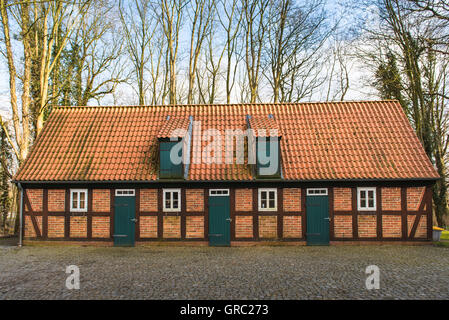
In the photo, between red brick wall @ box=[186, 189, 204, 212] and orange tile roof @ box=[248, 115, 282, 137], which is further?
orange tile roof @ box=[248, 115, 282, 137]

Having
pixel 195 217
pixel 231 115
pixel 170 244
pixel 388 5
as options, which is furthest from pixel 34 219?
pixel 388 5

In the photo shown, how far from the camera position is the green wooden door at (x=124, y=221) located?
12.4 metres

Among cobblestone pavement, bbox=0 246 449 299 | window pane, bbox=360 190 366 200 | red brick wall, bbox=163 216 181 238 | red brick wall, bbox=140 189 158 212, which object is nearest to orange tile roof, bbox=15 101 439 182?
red brick wall, bbox=140 189 158 212

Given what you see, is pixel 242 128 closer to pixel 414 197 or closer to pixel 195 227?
pixel 195 227

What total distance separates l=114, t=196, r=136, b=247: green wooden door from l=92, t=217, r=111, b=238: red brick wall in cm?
32

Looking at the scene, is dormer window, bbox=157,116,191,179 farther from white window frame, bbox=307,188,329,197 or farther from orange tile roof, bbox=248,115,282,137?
white window frame, bbox=307,188,329,197

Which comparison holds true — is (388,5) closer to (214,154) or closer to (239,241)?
(214,154)

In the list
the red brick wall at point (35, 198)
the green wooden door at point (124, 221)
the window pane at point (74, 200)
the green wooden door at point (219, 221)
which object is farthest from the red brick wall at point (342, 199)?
the red brick wall at point (35, 198)

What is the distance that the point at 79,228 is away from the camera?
41.2ft

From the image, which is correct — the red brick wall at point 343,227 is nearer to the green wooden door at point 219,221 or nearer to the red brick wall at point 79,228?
the green wooden door at point 219,221

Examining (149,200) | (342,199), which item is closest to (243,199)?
(149,200)

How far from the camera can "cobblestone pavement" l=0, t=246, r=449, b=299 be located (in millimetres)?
6867

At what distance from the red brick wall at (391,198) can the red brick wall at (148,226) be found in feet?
28.1

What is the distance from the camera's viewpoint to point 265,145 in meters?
12.6
